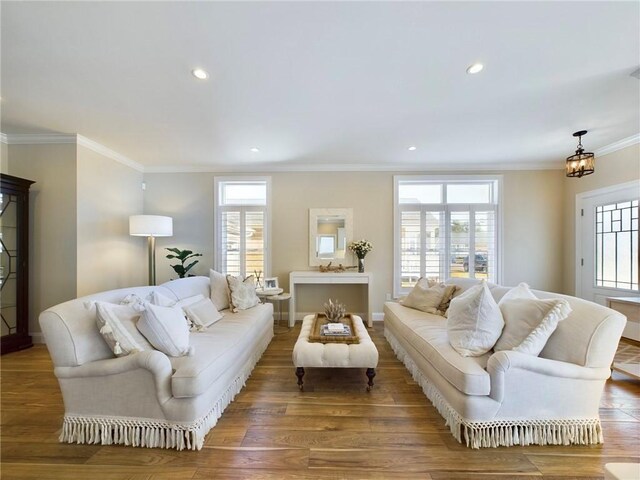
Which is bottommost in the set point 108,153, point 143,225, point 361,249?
point 361,249

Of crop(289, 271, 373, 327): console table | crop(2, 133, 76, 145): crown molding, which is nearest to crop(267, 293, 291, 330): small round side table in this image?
crop(289, 271, 373, 327): console table

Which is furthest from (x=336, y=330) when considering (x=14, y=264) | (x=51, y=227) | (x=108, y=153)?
(x=108, y=153)

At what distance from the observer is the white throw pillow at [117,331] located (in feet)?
5.49

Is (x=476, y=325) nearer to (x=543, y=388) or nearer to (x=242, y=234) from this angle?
(x=543, y=388)

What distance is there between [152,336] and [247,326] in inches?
36.4

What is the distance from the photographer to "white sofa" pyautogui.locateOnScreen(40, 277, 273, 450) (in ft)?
5.24

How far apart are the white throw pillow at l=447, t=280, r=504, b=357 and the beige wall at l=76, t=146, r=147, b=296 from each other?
13.9ft

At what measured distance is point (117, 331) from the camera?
66.7 inches

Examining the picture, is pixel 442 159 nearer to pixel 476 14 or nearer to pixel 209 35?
pixel 476 14

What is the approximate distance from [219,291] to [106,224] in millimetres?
2000

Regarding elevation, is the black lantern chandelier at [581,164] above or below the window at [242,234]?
above

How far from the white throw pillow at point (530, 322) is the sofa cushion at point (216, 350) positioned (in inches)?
76.2

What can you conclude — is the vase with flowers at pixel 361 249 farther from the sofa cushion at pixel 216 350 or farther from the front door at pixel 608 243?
the front door at pixel 608 243

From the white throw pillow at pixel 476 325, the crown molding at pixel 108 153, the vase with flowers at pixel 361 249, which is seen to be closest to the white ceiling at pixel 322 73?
the crown molding at pixel 108 153
